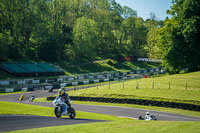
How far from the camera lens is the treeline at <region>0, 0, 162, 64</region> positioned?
76.1 meters

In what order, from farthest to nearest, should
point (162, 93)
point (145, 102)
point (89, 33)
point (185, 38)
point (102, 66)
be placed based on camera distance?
1. point (102, 66)
2. point (89, 33)
3. point (185, 38)
4. point (162, 93)
5. point (145, 102)

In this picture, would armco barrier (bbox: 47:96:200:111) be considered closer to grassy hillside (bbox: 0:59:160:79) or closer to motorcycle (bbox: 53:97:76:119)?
motorcycle (bbox: 53:97:76:119)

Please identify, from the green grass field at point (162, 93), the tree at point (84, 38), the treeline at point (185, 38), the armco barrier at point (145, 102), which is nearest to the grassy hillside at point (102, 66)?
the tree at point (84, 38)

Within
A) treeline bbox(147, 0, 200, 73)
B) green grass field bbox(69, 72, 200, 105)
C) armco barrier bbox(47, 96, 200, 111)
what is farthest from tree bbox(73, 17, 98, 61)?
armco barrier bbox(47, 96, 200, 111)

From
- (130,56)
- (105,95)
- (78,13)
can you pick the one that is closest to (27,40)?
(78,13)

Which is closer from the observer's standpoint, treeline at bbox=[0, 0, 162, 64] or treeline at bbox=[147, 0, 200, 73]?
treeline at bbox=[147, 0, 200, 73]

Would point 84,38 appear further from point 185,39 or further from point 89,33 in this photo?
point 185,39

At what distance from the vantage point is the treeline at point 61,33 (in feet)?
250

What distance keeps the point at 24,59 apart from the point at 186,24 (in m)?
47.6

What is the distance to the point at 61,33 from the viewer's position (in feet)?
291

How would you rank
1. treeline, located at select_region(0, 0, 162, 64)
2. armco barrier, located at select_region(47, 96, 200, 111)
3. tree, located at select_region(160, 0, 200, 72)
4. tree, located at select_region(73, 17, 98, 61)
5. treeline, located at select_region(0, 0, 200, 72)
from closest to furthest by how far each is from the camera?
armco barrier, located at select_region(47, 96, 200, 111)
tree, located at select_region(160, 0, 200, 72)
treeline, located at select_region(0, 0, 200, 72)
treeline, located at select_region(0, 0, 162, 64)
tree, located at select_region(73, 17, 98, 61)

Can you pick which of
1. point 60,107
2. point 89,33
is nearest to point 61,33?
point 89,33

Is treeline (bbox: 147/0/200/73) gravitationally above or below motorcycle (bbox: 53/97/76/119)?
above

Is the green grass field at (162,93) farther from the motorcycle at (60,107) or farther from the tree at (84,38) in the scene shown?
the tree at (84,38)
